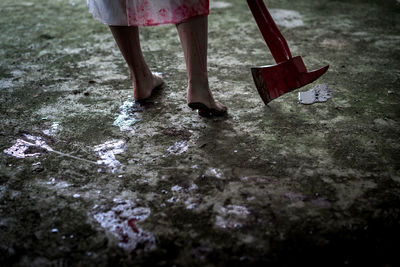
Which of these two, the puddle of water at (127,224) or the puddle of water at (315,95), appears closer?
the puddle of water at (127,224)

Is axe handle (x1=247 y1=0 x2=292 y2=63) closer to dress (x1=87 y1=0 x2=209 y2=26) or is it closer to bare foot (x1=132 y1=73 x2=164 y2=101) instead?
dress (x1=87 y1=0 x2=209 y2=26)

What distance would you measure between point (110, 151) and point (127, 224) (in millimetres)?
433

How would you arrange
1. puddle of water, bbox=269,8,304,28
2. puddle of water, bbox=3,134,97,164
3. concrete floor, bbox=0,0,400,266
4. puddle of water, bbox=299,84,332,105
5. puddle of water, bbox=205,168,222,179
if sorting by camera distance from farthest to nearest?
puddle of water, bbox=269,8,304,28
puddle of water, bbox=299,84,332,105
puddle of water, bbox=3,134,97,164
puddle of water, bbox=205,168,222,179
concrete floor, bbox=0,0,400,266

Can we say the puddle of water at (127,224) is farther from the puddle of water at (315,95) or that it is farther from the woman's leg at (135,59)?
the puddle of water at (315,95)

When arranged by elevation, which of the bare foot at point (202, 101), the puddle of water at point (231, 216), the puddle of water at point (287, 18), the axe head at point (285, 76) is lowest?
the puddle of water at point (231, 216)

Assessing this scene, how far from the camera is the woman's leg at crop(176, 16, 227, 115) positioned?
4.72 ft

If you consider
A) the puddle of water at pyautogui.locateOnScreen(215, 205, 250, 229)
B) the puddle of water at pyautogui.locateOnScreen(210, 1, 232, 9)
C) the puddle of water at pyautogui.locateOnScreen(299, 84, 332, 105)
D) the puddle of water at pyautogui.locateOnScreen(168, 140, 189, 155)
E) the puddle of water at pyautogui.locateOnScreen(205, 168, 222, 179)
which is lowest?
the puddle of water at pyautogui.locateOnScreen(215, 205, 250, 229)

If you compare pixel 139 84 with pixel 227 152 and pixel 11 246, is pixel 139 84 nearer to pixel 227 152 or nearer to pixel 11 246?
pixel 227 152

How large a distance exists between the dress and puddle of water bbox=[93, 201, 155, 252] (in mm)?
732

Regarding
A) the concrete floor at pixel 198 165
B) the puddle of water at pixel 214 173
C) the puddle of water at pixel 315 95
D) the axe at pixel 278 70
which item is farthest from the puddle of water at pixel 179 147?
the puddle of water at pixel 315 95

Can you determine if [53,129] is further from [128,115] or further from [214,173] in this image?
[214,173]

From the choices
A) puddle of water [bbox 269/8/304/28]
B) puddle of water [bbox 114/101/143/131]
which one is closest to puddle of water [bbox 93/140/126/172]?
puddle of water [bbox 114/101/143/131]

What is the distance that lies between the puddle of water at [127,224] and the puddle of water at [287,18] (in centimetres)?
216

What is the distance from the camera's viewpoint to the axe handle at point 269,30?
1.50m
